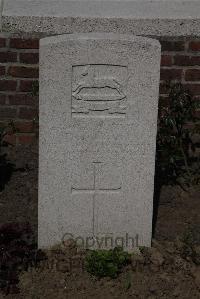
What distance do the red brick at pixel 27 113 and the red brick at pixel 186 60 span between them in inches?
45.5

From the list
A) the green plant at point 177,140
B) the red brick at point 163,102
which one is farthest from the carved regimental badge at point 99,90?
the red brick at point 163,102

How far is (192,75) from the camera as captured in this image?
18.8 ft

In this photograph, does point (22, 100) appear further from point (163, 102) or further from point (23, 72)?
point (163, 102)

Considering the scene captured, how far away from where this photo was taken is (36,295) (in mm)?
4223

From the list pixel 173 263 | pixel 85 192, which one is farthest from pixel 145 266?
pixel 85 192

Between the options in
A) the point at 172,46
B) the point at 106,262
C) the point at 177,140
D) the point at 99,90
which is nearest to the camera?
the point at 99,90

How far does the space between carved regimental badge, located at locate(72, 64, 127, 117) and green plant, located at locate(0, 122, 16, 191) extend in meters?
1.35

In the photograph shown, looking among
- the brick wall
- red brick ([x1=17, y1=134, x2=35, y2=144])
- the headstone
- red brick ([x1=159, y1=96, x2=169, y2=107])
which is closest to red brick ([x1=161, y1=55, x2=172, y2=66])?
the brick wall

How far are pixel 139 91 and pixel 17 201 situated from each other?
1.47 m

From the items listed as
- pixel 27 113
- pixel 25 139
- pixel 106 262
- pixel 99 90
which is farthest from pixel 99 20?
pixel 106 262

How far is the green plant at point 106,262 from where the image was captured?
4332 mm

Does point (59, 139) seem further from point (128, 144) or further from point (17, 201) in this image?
point (17, 201)

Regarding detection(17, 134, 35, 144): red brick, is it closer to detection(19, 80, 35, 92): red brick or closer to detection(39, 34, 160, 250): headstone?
detection(19, 80, 35, 92): red brick

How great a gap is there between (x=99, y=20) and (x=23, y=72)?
28.7 inches
